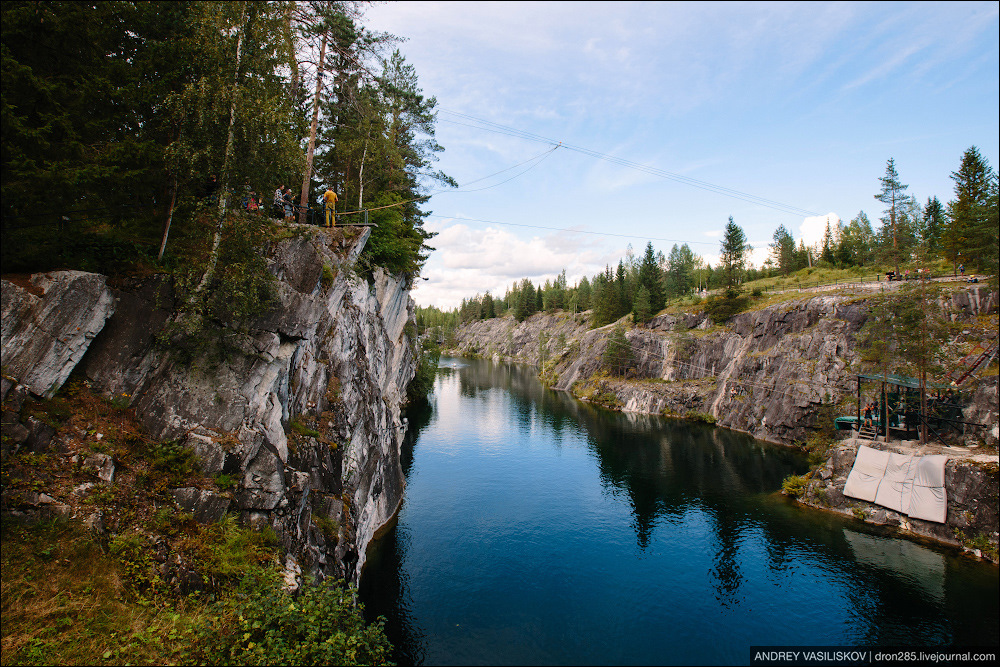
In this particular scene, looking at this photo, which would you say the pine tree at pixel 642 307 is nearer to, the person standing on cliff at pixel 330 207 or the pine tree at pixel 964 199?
the pine tree at pixel 964 199

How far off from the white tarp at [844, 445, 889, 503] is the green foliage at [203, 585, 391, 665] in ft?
121

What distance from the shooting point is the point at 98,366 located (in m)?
13.0

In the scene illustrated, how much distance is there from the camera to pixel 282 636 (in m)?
10.3

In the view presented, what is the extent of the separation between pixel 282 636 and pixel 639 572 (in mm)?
21150

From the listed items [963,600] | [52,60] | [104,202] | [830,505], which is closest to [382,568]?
[104,202]

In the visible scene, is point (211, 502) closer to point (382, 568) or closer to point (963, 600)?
point (382, 568)

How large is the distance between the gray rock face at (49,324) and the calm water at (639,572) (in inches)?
646

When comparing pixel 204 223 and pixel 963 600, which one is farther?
pixel 963 600

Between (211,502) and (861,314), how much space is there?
2603 inches

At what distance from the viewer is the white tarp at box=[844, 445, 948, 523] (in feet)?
92.9

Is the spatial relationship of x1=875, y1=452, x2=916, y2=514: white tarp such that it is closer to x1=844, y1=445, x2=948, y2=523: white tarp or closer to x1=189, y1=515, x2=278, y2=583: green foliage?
x1=844, y1=445, x2=948, y2=523: white tarp

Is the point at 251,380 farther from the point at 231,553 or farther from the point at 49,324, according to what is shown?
the point at 231,553

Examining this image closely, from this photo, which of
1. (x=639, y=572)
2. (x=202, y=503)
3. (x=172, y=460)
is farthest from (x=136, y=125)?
(x=639, y=572)

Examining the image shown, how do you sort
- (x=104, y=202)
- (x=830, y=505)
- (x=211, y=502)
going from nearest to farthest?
(x=211, y=502), (x=104, y=202), (x=830, y=505)
